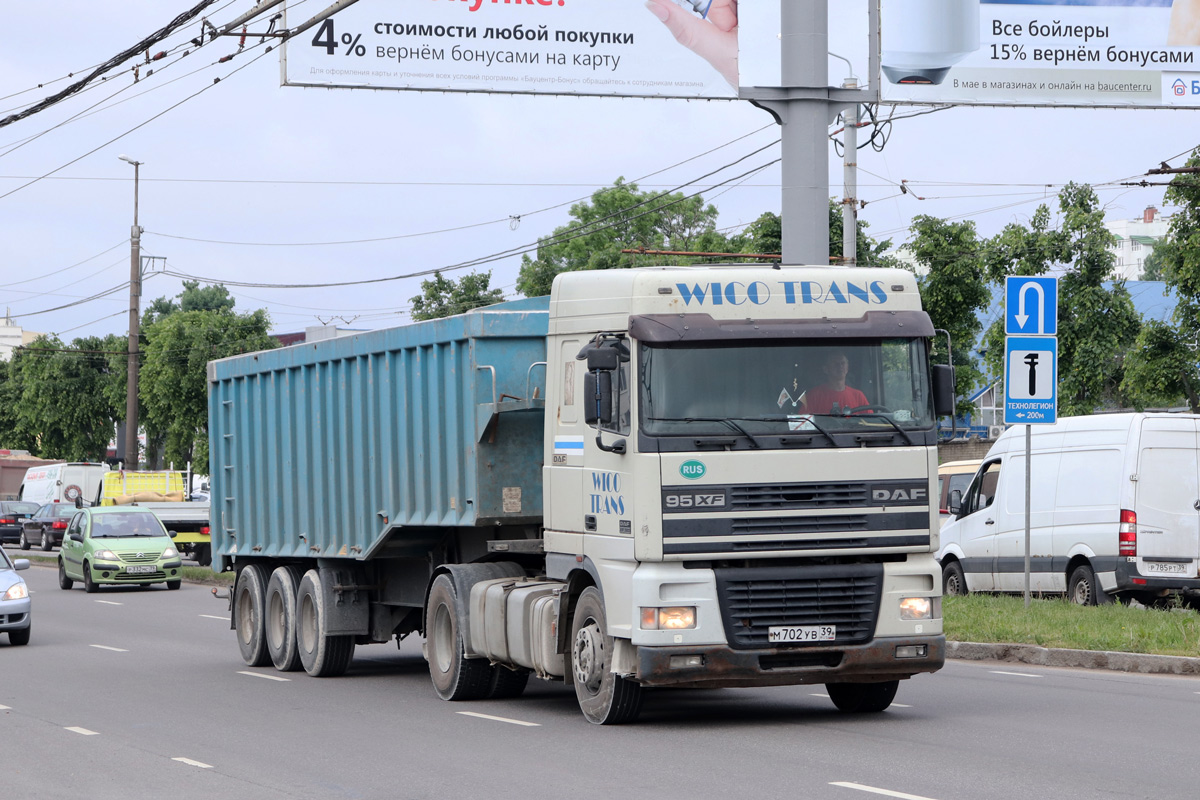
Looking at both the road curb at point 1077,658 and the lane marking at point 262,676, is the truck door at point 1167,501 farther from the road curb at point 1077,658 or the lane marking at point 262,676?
the lane marking at point 262,676

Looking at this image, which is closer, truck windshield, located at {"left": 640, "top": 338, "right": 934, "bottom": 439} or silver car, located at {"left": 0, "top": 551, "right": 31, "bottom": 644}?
truck windshield, located at {"left": 640, "top": 338, "right": 934, "bottom": 439}

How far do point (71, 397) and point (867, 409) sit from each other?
78.3 metres

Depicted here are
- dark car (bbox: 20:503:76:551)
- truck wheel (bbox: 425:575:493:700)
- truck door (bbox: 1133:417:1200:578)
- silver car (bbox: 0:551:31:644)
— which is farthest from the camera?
dark car (bbox: 20:503:76:551)

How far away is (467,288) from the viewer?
5438 cm

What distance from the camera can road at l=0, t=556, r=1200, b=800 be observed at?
876 centimetres

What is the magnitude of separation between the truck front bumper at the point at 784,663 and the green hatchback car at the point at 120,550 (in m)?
23.1

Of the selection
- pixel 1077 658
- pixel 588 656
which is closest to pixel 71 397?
pixel 1077 658

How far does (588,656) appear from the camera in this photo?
1115cm

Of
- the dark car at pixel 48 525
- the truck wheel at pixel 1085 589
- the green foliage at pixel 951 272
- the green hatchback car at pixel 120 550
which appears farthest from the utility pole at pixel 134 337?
the truck wheel at pixel 1085 589

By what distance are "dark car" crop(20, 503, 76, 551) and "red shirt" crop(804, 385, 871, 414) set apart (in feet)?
145

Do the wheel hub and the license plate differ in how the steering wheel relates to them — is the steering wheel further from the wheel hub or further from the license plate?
the wheel hub

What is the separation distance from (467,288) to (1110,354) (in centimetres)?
2413

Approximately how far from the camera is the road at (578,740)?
876 cm

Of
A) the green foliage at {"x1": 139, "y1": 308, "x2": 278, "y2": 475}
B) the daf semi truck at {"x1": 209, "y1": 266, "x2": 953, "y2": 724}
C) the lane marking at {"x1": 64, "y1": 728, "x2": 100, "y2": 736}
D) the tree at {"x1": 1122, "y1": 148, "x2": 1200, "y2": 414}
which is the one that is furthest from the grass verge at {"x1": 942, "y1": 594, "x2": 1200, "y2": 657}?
the green foliage at {"x1": 139, "y1": 308, "x2": 278, "y2": 475}
